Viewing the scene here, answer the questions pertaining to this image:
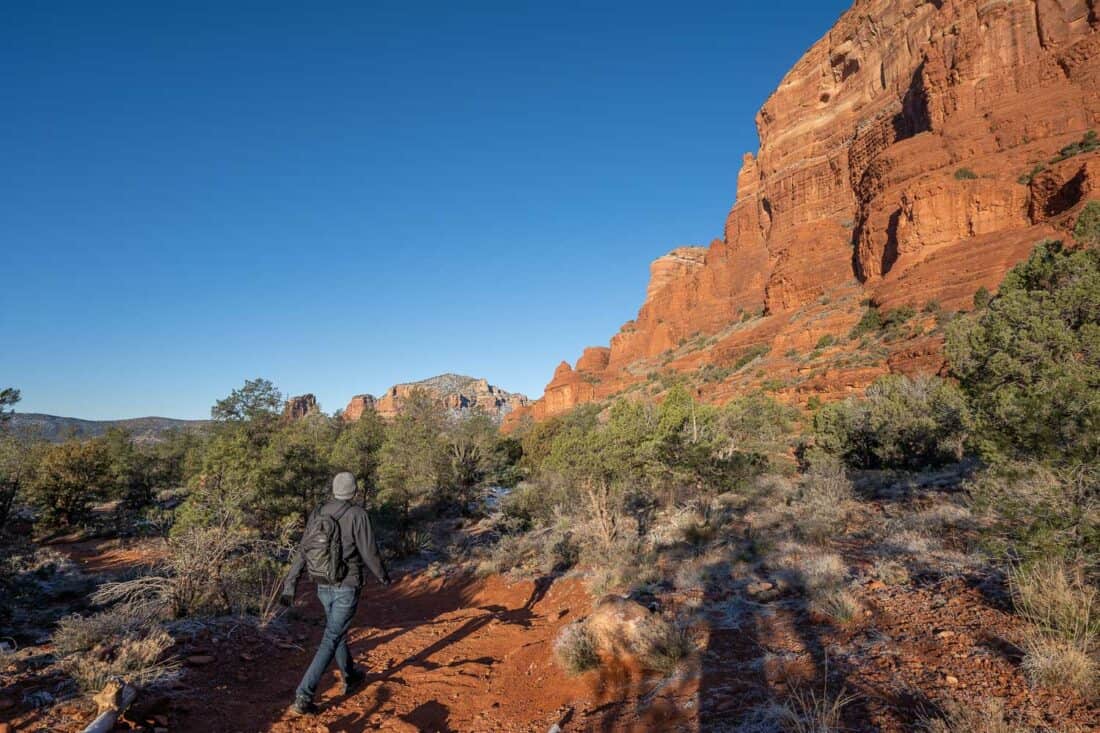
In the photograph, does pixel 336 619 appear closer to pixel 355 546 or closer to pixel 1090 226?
pixel 355 546

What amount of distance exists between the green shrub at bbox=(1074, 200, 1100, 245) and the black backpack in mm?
17128

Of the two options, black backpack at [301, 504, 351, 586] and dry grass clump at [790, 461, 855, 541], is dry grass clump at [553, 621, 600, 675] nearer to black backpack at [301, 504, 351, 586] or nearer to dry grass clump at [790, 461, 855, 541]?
black backpack at [301, 504, 351, 586]

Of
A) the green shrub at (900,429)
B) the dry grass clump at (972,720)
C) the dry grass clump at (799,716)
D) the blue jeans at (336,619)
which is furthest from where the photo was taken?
the green shrub at (900,429)

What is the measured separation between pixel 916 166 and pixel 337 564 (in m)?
57.6

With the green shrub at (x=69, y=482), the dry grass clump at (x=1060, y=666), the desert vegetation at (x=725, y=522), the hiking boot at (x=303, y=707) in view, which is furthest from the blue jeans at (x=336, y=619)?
the green shrub at (x=69, y=482)

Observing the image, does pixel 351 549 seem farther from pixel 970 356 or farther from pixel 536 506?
pixel 970 356

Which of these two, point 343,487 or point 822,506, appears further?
point 822,506

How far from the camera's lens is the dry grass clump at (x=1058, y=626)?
10.4 feet

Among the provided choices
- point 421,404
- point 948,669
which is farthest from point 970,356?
point 421,404

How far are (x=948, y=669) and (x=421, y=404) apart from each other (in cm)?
2315

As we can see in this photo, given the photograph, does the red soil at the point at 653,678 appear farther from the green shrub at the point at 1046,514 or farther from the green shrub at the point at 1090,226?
the green shrub at the point at 1090,226

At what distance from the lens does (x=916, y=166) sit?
45219 mm

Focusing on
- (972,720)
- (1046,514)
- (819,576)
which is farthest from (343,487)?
(1046,514)

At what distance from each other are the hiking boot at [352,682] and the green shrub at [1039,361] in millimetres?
7659
